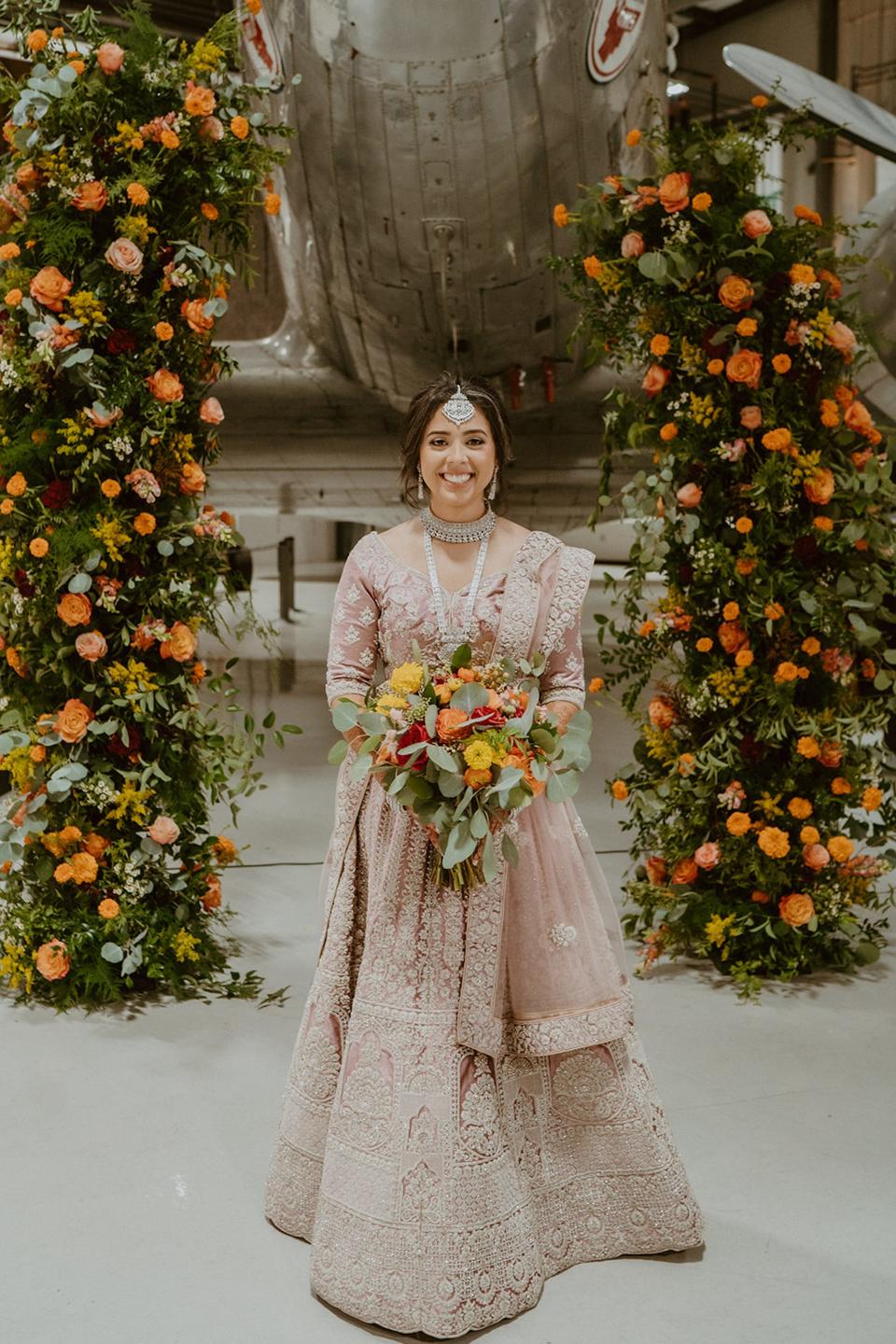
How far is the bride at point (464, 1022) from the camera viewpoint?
178 cm

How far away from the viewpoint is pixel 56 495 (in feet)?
9.66

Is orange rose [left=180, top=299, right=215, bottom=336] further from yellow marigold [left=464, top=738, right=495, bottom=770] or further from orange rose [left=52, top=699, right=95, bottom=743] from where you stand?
yellow marigold [left=464, top=738, right=495, bottom=770]

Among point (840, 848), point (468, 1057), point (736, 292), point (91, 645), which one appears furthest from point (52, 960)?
point (736, 292)

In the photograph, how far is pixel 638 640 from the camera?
3363 millimetres

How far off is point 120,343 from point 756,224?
1.51 m

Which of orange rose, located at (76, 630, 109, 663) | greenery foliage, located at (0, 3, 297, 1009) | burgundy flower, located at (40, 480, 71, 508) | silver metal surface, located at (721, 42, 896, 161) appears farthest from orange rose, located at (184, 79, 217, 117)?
silver metal surface, located at (721, 42, 896, 161)

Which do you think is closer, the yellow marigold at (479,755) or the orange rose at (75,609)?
the yellow marigold at (479,755)

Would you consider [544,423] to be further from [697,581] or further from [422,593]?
[422,593]

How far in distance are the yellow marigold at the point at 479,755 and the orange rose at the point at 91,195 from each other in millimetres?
1852

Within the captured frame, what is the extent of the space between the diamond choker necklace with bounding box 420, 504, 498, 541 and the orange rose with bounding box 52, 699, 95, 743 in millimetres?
1330

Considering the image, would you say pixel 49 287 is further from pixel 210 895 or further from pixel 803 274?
pixel 803 274

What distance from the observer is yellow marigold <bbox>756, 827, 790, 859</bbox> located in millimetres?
3078

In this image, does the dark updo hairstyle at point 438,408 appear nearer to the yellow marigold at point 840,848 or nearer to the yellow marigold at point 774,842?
the yellow marigold at point 774,842

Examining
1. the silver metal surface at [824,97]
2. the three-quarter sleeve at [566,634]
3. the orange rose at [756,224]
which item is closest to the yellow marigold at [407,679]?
the three-quarter sleeve at [566,634]
